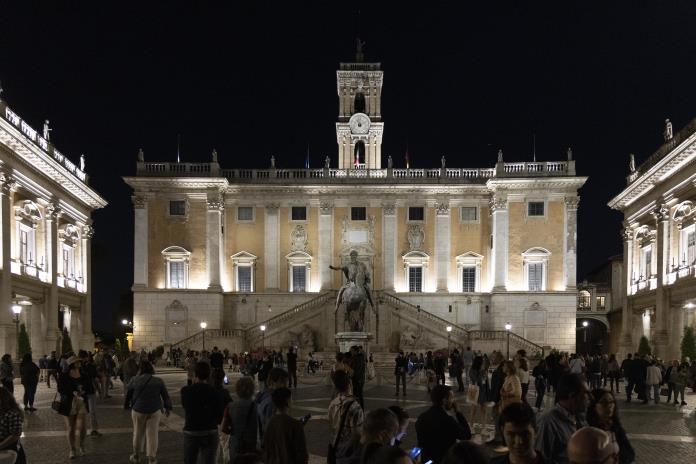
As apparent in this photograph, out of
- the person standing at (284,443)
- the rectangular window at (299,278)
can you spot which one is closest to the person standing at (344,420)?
the person standing at (284,443)

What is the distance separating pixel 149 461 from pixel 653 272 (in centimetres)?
3656

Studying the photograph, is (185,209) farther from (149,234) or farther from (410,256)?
(410,256)

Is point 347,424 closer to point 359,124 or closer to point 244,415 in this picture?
point 244,415

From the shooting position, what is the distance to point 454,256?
176 ft

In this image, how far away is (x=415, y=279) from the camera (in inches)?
2110

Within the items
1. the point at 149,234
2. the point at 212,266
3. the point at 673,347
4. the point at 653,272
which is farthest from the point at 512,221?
the point at 149,234

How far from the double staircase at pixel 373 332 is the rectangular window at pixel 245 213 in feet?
28.1

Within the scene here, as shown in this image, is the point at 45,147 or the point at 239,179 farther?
the point at 239,179

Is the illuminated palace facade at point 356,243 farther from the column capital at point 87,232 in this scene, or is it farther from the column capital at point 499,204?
the column capital at point 87,232

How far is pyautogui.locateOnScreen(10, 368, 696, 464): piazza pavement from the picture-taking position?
12945 mm

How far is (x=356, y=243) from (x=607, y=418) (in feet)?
155

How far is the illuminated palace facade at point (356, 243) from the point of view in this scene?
2030 inches

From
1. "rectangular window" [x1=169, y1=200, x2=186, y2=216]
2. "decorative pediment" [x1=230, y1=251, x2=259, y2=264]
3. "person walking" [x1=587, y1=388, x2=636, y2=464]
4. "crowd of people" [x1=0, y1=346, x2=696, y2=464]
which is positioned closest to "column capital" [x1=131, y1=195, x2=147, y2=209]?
"rectangular window" [x1=169, y1=200, x2=186, y2=216]

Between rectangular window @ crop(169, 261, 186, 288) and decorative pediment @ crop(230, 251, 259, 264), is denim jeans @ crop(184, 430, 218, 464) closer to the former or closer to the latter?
rectangular window @ crop(169, 261, 186, 288)
